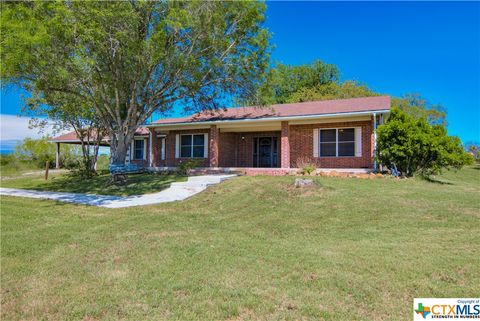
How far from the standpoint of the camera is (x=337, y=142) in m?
16.6

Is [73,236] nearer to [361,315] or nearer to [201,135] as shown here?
[361,315]

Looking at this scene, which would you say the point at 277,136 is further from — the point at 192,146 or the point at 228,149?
the point at 192,146

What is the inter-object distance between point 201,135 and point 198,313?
17.5 m

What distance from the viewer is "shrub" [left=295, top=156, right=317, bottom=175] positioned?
Answer: 1482cm

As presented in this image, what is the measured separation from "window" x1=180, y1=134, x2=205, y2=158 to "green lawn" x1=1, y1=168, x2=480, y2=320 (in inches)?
454

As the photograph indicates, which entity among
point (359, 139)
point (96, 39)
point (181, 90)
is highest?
point (96, 39)

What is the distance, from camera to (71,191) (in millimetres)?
14367

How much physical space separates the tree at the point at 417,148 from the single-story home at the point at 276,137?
1126 mm

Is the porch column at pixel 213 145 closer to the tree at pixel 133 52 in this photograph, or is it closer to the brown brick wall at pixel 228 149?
the brown brick wall at pixel 228 149

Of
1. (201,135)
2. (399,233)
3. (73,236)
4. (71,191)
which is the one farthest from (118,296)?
(201,135)

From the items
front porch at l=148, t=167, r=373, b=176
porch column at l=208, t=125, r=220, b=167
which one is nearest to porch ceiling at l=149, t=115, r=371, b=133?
porch column at l=208, t=125, r=220, b=167

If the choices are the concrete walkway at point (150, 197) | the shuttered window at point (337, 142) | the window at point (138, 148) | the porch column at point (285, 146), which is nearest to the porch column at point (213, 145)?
the porch column at point (285, 146)

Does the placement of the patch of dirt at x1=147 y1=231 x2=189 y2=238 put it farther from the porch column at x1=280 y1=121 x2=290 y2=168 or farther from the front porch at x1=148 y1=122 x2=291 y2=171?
the front porch at x1=148 y1=122 x2=291 y2=171

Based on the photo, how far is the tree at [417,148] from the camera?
1280 centimetres
